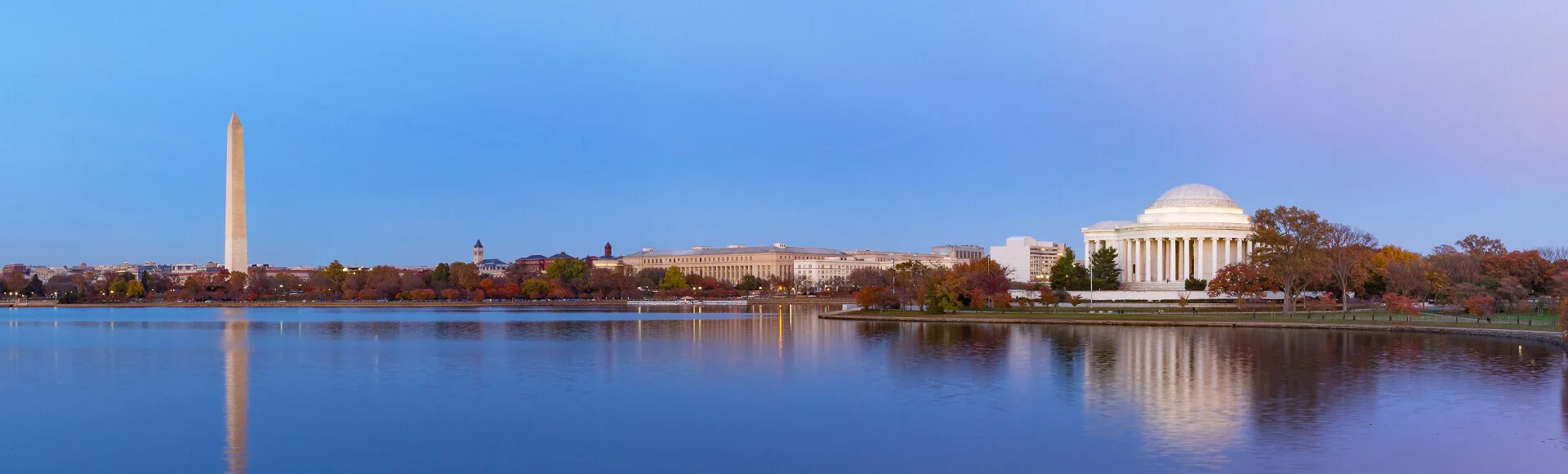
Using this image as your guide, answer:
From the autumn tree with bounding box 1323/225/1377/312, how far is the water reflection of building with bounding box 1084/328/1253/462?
60.9 feet

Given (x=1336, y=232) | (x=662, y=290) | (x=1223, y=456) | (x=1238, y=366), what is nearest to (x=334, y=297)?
(x=662, y=290)

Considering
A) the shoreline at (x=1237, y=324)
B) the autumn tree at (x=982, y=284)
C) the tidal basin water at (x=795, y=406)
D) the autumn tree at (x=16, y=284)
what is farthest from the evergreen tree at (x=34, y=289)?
the autumn tree at (x=982, y=284)

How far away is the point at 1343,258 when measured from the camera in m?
62.8

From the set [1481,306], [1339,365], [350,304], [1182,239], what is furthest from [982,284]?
[350,304]

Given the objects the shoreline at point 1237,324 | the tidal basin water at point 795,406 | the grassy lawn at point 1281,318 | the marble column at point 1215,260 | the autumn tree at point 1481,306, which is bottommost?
the tidal basin water at point 795,406

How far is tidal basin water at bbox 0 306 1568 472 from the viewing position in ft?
63.3

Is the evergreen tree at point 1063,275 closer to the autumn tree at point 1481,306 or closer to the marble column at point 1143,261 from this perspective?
the marble column at point 1143,261

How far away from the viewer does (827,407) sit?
25.6 meters

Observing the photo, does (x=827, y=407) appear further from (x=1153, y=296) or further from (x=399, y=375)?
(x=1153, y=296)

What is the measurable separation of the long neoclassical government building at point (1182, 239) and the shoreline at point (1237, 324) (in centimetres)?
2027

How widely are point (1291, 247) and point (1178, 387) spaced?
36.8 m

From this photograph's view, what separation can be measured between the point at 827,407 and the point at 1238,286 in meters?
45.7

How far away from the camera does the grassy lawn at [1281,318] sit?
167ft

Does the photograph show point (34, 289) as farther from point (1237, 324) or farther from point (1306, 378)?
point (1306, 378)
